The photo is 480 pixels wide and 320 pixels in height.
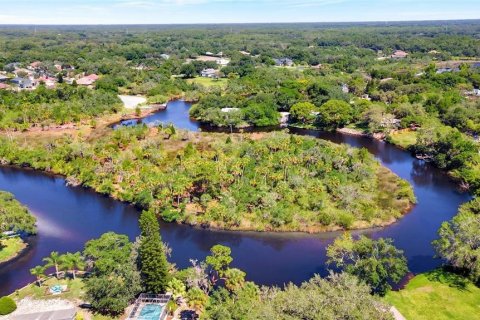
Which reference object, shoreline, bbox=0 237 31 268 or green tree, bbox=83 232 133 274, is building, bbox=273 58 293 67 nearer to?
shoreline, bbox=0 237 31 268

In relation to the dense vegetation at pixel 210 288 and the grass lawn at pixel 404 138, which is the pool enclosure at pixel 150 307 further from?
the grass lawn at pixel 404 138

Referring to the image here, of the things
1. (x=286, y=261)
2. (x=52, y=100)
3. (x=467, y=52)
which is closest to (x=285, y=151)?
(x=286, y=261)

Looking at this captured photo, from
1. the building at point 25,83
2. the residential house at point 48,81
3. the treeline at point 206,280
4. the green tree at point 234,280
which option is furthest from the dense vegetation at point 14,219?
the building at point 25,83

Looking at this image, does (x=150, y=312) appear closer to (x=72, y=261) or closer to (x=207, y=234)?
(x=72, y=261)

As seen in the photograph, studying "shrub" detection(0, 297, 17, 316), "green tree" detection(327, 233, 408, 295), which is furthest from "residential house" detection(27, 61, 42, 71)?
"green tree" detection(327, 233, 408, 295)

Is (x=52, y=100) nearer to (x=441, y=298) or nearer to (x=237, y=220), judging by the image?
(x=237, y=220)
